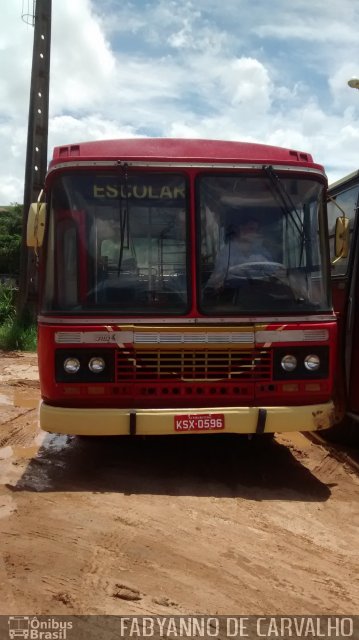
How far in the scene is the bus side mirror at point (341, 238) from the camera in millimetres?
5766

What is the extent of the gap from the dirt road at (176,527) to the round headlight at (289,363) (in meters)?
1.02

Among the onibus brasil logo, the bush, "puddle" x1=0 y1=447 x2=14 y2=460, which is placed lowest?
the onibus brasil logo

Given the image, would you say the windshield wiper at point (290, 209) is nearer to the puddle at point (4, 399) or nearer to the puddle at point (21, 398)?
the puddle at point (21, 398)

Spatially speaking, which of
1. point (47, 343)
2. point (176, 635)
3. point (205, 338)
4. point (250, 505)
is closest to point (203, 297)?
point (205, 338)

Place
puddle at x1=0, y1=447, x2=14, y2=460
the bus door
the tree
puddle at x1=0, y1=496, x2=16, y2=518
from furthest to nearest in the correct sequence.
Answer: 1. the tree
2. the bus door
3. puddle at x1=0, y1=447, x2=14, y2=460
4. puddle at x1=0, y1=496, x2=16, y2=518

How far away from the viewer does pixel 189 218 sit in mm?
5504

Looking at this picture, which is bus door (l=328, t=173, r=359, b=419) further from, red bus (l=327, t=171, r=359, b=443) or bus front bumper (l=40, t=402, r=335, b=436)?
bus front bumper (l=40, t=402, r=335, b=436)

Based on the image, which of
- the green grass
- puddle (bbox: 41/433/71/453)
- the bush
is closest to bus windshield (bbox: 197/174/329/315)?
puddle (bbox: 41/433/71/453)

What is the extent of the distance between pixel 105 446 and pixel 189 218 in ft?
8.54

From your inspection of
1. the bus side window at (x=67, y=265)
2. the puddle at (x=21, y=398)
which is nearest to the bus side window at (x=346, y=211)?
the bus side window at (x=67, y=265)

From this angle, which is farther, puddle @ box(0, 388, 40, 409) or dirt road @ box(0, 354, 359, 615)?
puddle @ box(0, 388, 40, 409)

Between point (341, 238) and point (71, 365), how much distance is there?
2.63 m

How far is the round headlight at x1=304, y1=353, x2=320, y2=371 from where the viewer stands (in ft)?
18.1

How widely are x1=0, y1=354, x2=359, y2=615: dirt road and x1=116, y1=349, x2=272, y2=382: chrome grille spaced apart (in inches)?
36.1
